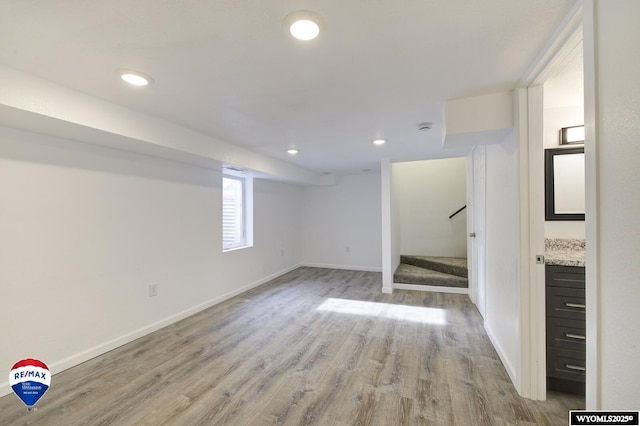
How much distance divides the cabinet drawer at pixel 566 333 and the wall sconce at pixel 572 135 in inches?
58.9

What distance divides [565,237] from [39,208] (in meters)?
4.33

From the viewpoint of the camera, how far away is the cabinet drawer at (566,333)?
1789 millimetres

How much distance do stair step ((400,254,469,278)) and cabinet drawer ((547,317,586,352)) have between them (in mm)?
2593

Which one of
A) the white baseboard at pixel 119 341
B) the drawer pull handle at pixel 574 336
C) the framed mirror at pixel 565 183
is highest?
the framed mirror at pixel 565 183

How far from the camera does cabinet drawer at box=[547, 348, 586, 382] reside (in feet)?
5.89

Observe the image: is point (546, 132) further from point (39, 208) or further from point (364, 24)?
point (39, 208)

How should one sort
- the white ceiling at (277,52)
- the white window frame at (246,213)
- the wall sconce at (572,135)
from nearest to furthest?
1. the white ceiling at (277,52)
2. the wall sconce at (572,135)
3. the white window frame at (246,213)

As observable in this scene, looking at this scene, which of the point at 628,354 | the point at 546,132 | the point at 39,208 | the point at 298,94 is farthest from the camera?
the point at 546,132

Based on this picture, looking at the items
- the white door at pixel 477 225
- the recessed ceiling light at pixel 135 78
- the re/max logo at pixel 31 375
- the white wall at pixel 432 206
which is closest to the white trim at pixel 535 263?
the white door at pixel 477 225

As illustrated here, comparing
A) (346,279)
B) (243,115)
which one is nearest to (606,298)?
(243,115)

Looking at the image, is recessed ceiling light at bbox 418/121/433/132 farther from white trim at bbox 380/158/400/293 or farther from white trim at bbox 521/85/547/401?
white trim at bbox 380/158/400/293

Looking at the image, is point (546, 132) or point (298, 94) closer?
point (298, 94)

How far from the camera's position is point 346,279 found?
5234 mm

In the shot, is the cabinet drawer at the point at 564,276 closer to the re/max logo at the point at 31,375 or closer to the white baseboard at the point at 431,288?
the white baseboard at the point at 431,288
